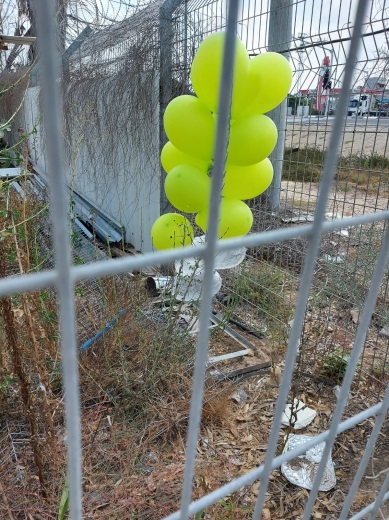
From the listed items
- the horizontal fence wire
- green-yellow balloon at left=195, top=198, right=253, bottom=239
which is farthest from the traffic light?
the horizontal fence wire

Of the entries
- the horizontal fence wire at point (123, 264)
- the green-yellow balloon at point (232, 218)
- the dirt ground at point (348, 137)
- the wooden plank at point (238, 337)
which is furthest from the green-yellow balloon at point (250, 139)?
the horizontal fence wire at point (123, 264)

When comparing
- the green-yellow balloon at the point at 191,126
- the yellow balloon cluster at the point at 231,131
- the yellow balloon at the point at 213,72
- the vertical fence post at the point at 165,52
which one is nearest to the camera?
the yellow balloon at the point at 213,72

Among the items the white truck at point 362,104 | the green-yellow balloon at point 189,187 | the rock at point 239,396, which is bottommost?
the rock at point 239,396

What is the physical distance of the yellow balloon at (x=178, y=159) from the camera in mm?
2178

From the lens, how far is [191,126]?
2.01m

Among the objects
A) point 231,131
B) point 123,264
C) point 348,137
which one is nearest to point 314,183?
point 348,137

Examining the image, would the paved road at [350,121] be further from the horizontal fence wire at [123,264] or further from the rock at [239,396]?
the horizontal fence wire at [123,264]

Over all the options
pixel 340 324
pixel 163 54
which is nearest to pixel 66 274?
pixel 340 324

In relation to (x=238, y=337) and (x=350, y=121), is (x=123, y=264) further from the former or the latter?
(x=238, y=337)

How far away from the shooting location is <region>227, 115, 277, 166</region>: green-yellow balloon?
198 cm

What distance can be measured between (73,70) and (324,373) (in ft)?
14.3

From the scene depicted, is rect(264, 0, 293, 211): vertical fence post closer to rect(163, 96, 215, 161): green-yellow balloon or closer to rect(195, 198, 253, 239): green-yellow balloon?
rect(195, 198, 253, 239): green-yellow balloon

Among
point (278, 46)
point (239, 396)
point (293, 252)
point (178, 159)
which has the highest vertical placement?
point (278, 46)

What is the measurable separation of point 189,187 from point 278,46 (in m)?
1.25
